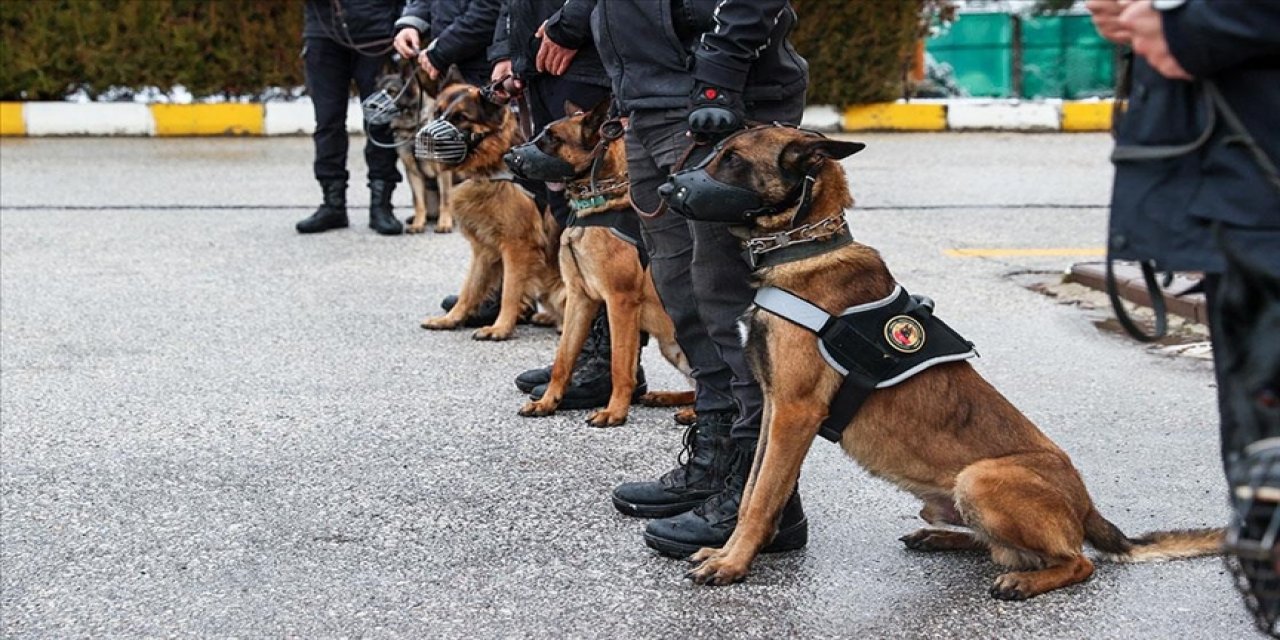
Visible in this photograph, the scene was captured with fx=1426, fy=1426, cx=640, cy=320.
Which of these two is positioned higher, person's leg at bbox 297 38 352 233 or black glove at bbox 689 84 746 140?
black glove at bbox 689 84 746 140

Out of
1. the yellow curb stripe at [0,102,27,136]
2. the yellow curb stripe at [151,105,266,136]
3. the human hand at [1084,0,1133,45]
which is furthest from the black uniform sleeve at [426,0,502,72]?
the yellow curb stripe at [0,102,27,136]

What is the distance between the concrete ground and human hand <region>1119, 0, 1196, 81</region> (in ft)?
5.20

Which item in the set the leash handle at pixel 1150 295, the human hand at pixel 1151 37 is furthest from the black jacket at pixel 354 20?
the human hand at pixel 1151 37

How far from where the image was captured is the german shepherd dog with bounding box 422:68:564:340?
21.0ft

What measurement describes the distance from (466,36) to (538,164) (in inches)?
65.8

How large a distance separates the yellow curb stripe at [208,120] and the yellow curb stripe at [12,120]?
1.14 meters

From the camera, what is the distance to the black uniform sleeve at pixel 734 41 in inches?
134

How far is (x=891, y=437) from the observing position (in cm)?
351

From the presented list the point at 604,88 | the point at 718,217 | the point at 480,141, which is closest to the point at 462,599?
the point at 718,217

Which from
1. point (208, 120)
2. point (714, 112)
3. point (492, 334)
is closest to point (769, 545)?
point (714, 112)

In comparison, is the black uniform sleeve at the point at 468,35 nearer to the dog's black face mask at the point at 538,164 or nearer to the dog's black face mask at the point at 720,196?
the dog's black face mask at the point at 538,164

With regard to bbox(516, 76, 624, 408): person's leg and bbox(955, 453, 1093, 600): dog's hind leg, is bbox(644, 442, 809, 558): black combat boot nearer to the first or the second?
bbox(955, 453, 1093, 600): dog's hind leg

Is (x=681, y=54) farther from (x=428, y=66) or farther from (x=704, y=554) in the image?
(x=428, y=66)

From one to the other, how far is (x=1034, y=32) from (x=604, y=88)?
11.4 metres
